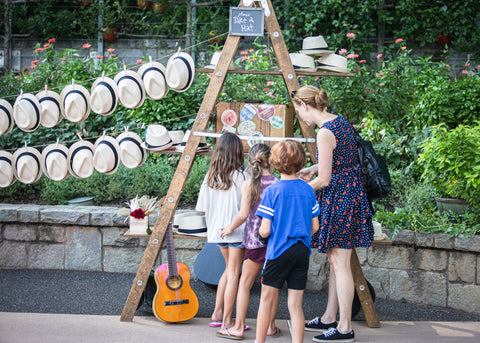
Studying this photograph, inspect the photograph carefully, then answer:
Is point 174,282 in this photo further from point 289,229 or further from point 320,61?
point 320,61

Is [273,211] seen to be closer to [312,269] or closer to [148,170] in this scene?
[312,269]

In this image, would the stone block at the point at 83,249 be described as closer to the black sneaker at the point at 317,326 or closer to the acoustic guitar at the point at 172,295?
the acoustic guitar at the point at 172,295

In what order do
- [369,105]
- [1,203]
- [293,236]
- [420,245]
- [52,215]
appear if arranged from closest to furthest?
1. [293,236]
2. [420,245]
3. [52,215]
4. [1,203]
5. [369,105]

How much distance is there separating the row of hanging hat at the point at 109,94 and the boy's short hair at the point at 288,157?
1.03 m

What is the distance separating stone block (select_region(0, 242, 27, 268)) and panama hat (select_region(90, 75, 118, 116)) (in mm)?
2066

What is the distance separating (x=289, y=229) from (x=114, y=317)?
1676mm

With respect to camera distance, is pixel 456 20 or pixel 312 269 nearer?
pixel 312 269

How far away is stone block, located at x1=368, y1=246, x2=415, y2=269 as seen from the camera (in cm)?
445

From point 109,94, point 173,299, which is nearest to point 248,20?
point 109,94

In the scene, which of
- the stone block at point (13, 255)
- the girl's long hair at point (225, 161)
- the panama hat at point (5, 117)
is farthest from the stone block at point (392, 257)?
the stone block at point (13, 255)

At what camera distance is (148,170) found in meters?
5.70

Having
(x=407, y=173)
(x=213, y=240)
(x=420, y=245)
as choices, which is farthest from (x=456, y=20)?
(x=213, y=240)

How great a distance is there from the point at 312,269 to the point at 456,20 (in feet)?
17.4

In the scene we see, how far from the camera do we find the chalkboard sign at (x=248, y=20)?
144 inches
